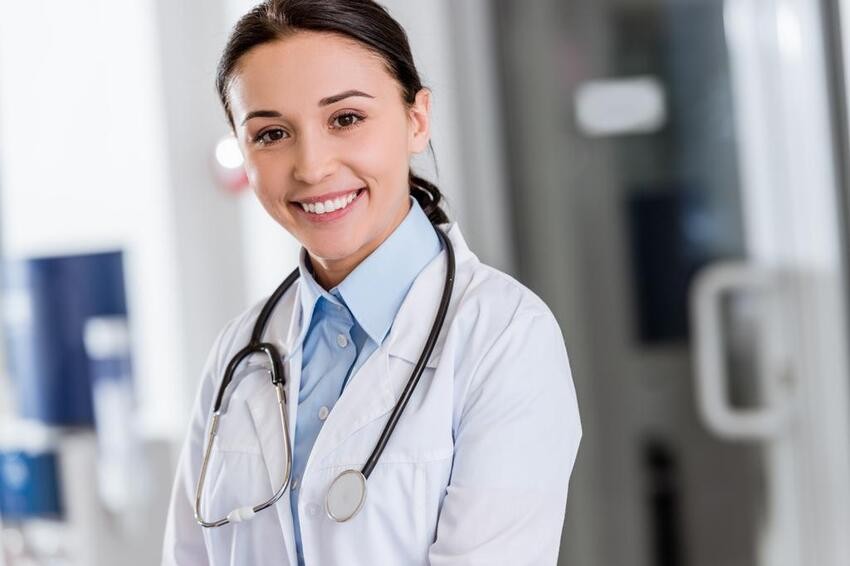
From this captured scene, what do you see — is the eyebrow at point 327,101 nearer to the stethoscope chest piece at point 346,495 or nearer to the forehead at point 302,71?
the forehead at point 302,71

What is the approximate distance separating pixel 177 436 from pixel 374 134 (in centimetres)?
143

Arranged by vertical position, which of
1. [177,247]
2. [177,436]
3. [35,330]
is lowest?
[177,436]

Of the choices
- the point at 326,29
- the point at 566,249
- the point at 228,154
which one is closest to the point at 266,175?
the point at 326,29

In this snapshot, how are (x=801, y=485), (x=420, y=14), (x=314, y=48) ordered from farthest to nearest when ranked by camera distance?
(x=420, y=14) → (x=801, y=485) → (x=314, y=48)

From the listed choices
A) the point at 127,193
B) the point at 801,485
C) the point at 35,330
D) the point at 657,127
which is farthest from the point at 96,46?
the point at 801,485

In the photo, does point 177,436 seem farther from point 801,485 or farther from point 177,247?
point 801,485

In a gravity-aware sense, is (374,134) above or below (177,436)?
above

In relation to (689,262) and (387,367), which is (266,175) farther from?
(689,262)

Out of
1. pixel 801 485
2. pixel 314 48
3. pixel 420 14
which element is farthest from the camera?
pixel 420 14

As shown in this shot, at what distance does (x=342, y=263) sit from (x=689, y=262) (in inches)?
47.5

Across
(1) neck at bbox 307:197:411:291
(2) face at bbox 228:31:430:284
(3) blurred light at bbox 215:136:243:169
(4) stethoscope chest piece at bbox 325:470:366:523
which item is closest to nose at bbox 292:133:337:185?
(2) face at bbox 228:31:430:284

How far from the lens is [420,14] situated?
219 centimetres

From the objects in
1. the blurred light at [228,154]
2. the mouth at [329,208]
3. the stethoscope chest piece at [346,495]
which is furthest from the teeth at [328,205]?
the blurred light at [228,154]

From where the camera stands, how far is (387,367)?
103 cm
